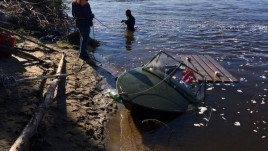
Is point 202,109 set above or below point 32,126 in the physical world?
below

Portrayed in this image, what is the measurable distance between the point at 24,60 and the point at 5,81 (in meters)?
2.74

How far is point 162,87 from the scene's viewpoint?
21.2 feet

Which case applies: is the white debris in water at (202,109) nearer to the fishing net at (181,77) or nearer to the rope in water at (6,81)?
the fishing net at (181,77)

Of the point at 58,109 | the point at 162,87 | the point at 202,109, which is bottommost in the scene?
the point at 202,109

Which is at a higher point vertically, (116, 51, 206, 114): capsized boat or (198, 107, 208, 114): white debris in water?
(116, 51, 206, 114): capsized boat

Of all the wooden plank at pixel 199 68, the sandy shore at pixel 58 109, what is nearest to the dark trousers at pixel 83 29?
the sandy shore at pixel 58 109

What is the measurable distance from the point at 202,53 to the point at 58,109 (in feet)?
29.0

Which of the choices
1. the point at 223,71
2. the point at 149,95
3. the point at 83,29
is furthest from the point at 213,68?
the point at 83,29

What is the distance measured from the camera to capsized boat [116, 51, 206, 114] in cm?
572

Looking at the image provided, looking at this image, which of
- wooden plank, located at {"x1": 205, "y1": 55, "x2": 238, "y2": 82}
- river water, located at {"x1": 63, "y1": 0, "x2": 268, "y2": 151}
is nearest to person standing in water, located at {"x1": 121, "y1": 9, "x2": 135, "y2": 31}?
river water, located at {"x1": 63, "y1": 0, "x2": 268, "y2": 151}

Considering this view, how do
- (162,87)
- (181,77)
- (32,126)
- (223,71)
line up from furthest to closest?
(223,71) < (181,77) < (162,87) < (32,126)

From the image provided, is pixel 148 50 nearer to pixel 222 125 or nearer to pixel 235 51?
pixel 235 51

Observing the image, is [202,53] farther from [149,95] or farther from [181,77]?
[149,95]

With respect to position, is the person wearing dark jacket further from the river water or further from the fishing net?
the fishing net
